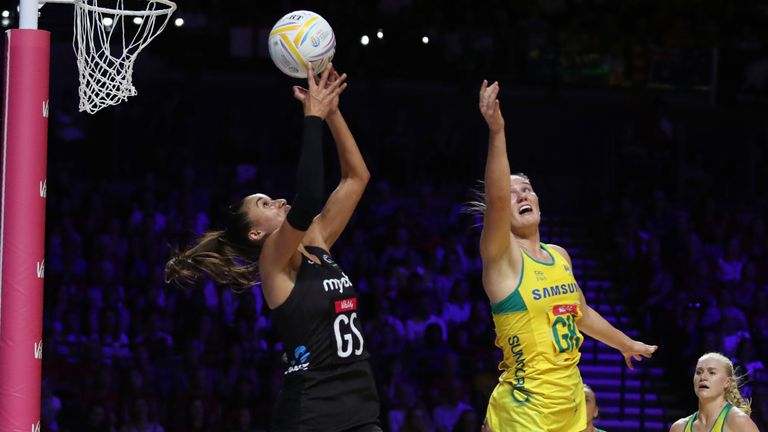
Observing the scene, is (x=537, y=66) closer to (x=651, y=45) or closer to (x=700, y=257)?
(x=651, y=45)

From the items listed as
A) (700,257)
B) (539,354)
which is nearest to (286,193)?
(700,257)

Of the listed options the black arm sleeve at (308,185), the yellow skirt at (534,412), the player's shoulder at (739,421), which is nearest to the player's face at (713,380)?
the player's shoulder at (739,421)

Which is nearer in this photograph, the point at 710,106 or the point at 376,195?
the point at 376,195

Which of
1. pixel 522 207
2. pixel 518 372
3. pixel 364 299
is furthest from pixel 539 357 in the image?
pixel 364 299

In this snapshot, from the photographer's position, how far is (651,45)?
15203 millimetres

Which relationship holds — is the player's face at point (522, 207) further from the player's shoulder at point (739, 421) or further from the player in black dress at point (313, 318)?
the player's shoulder at point (739, 421)

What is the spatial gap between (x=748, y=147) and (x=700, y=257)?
3.44 m

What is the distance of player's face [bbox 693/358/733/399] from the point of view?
7.03 m

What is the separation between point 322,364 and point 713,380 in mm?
3408

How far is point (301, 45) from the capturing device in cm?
498

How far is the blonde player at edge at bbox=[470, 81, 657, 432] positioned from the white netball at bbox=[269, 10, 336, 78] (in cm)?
71

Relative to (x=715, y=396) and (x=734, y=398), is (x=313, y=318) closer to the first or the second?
(x=715, y=396)

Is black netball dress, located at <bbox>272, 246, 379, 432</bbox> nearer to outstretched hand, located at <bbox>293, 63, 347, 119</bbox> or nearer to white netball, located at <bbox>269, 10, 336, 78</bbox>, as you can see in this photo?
outstretched hand, located at <bbox>293, 63, 347, 119</bbox>

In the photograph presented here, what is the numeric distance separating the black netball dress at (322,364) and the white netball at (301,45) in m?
0.97
